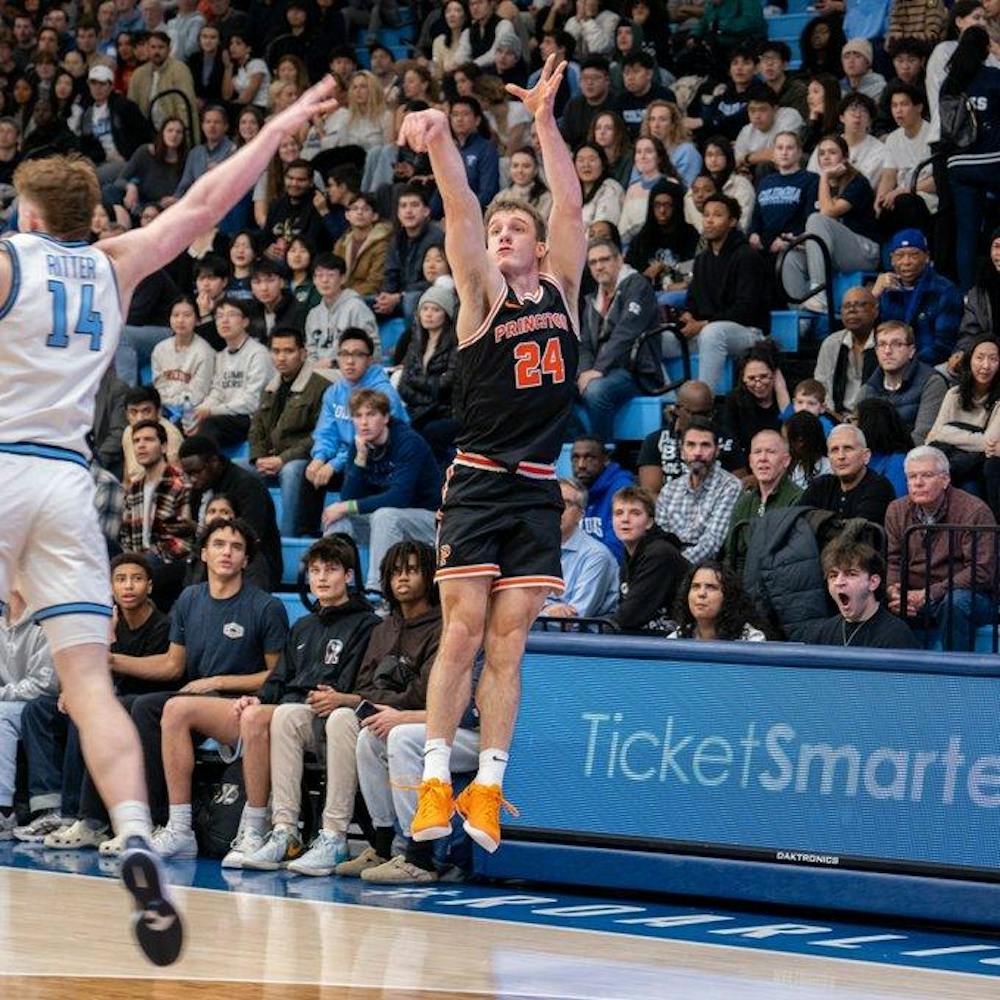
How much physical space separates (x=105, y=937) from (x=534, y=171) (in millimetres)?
8497

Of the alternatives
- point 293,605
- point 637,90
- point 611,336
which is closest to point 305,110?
point 293,605

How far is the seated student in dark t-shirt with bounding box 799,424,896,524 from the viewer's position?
1037 centimetres

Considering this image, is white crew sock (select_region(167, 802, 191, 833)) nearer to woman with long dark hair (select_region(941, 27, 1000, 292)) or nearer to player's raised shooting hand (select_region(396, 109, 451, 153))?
player's raised shooting hand (select_region(396, 109, 451, 153))

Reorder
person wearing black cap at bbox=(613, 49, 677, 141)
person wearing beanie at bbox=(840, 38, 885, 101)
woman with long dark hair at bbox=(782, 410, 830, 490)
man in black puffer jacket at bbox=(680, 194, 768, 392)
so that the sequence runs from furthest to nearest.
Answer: person wearing black cap at bbox=(613, 49, 677, 141) → person wearing beanie at bbox=(840, 38, 885, 101) → man in black puffer jacket at bbox=(680, 194, 768, 392) → woman with long dark hair at bbox=(782, 410, 830, 490)

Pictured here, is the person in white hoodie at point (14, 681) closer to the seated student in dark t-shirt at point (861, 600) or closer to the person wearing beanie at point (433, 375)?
the person wearing beanie at point (433, 375)

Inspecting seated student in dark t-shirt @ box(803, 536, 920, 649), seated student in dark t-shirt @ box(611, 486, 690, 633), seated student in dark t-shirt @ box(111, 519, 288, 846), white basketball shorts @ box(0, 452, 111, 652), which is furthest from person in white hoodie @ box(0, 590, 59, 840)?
white basketball shorts @ box(0, 452, 111, 652)

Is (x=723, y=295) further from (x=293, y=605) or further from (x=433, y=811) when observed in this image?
(x=433, y=811)

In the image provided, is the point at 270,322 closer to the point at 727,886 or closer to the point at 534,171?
the point at 534,171

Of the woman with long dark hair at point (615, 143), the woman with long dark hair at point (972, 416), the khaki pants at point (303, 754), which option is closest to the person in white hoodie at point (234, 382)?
the woman with long dark hair at point (615, 143)

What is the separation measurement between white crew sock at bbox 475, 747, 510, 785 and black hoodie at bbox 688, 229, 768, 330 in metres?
6.25

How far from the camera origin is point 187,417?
48.1 ft

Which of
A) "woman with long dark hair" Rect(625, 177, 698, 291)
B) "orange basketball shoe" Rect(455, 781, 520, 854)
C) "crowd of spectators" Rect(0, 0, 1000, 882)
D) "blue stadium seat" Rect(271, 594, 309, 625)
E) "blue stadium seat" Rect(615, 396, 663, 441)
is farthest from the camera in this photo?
"woman with long dark hair" Rect(625, 177, 698, 291)

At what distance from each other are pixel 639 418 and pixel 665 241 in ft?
5.98

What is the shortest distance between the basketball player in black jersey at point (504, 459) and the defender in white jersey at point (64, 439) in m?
1.76
